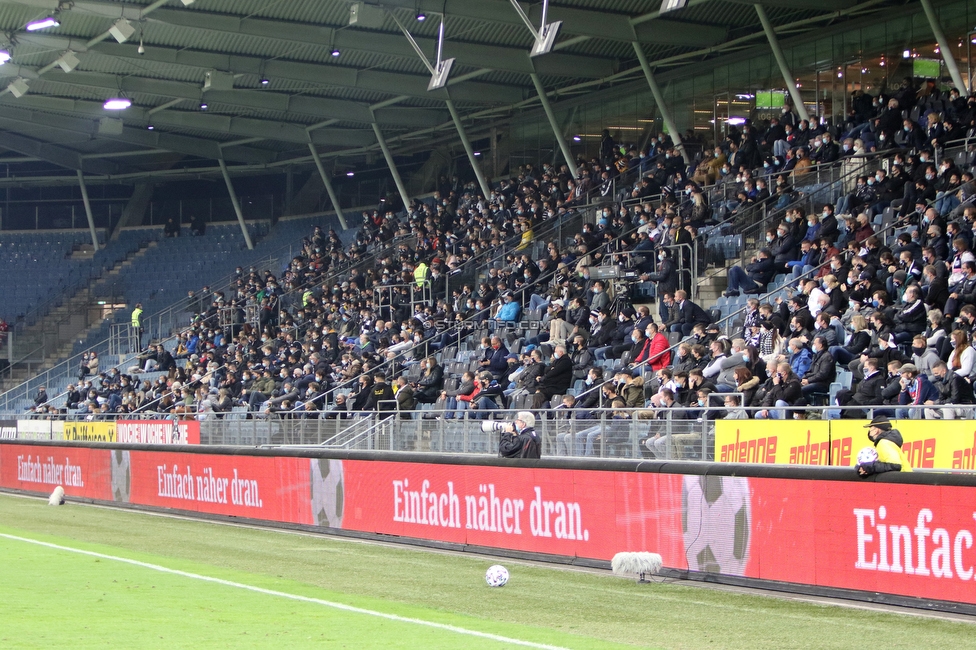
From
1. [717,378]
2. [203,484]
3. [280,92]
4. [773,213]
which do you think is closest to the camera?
[717,378]

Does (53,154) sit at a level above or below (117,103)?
above

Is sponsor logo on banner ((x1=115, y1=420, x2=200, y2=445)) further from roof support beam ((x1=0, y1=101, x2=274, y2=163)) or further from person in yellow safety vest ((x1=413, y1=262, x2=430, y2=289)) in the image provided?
roof support beam ((x1=0, y1=101, x2=274, y2=163))

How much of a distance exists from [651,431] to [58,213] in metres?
45.4

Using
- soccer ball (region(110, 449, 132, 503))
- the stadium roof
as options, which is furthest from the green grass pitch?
the stadium roof

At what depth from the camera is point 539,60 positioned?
3278 centimetres

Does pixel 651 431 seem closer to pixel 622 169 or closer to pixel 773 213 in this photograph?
pixel 773 213

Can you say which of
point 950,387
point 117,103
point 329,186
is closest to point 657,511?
point 950,387

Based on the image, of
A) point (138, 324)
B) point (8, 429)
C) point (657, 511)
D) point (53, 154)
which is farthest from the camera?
point (53, 154)

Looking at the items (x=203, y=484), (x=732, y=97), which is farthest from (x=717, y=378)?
(x=732, y=97)

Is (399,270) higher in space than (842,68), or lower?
lower

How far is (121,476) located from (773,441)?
14917 mm

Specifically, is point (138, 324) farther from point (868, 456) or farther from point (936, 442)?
point (868, 456)

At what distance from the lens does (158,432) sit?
1038 inches

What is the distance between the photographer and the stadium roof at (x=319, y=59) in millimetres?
28516
